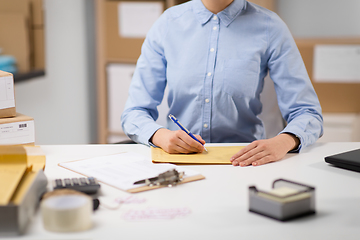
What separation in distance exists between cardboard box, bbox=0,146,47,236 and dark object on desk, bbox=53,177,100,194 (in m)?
0.03

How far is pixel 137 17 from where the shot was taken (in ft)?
9.30

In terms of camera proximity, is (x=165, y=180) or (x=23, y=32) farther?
(x=23, y=32)

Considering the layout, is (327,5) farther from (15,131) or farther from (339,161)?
(15,131)

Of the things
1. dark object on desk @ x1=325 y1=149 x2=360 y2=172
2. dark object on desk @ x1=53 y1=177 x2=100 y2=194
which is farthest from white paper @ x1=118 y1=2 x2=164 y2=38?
dark object on desk @ x1=53 y1=177 x2=100 y2=194

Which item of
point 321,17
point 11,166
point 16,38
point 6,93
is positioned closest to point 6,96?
point 6,93

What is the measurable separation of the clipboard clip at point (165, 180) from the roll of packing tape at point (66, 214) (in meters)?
0.21

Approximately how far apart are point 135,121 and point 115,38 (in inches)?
65.0

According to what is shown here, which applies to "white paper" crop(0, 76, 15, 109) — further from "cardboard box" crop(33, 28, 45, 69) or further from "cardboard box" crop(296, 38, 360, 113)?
"cardboard box" crop(296, 38, 360, 113)

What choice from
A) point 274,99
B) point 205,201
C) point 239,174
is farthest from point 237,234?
point 274,99

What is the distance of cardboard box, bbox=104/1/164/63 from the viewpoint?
284cm

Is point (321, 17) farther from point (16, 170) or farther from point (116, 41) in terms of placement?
point (16, 170)

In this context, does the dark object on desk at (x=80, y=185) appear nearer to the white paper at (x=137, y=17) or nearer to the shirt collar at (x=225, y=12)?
the shirt collar at (x=225, y=12)

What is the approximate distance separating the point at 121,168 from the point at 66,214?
1.12 feet

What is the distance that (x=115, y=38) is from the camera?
9.46ft
